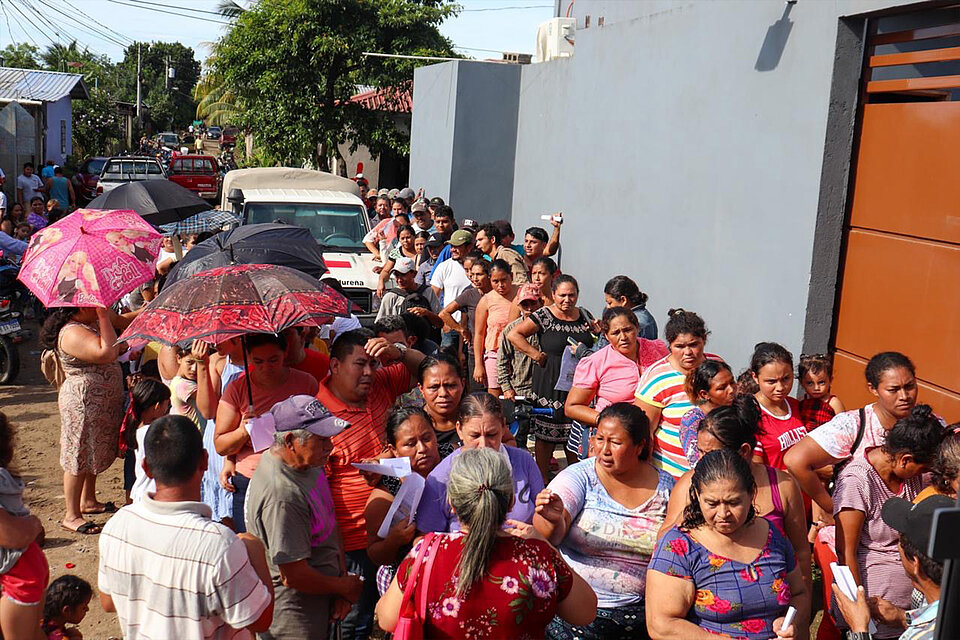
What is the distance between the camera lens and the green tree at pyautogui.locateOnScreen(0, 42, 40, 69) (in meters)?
51.2

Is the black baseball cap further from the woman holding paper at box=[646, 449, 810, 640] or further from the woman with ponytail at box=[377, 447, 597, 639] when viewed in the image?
the woman with ponytail at box=[377, 447, 597, 639]

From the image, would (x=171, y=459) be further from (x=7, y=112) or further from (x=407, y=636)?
(x=7, y=112)

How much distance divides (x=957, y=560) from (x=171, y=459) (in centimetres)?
251

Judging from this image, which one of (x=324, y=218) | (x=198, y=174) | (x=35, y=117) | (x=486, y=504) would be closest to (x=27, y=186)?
(x=35, y=117)

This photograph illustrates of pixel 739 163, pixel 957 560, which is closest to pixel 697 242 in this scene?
pixel 739 163

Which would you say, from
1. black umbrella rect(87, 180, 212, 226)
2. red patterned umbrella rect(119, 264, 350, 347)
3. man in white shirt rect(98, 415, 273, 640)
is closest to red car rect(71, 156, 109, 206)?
black umbrella rect(87, 180, 212, 226)

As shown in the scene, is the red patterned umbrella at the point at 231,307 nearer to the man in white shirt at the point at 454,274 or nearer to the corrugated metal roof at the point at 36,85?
the man in white shirt at the point at 454,274

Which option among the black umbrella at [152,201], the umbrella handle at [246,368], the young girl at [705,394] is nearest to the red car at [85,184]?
the black umbrella at [152,201]

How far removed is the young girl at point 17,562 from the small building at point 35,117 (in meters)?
21.7

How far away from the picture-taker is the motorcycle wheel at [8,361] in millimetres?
10562

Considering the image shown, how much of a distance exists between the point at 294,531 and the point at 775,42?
6179mm

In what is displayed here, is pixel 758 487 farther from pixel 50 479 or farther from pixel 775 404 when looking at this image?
pixel 50 479

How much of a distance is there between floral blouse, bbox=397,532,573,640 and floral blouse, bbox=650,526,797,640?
0.61 meters

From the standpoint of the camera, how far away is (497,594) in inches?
118
